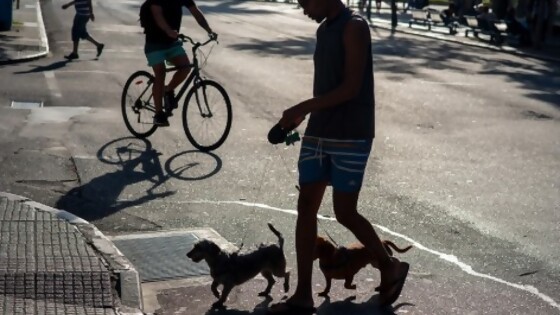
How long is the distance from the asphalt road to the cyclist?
81 cm

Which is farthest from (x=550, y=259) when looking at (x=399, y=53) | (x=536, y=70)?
(x=399, y=53)

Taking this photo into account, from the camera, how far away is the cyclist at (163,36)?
11.6 m

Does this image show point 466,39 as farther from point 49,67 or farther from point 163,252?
point 163,252

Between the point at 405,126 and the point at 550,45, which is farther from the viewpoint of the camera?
the point at 550,45

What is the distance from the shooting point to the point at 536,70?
1032 inches

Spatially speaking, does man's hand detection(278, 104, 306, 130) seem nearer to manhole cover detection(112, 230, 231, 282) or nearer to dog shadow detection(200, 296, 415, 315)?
dog shadow detection(200, 296, 415, 315)

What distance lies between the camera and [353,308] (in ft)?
21.3

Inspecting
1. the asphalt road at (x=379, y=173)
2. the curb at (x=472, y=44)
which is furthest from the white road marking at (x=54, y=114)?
the curb at (x=472, y=44)

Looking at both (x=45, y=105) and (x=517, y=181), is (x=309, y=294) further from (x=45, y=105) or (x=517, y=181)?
(x=45, y=105)

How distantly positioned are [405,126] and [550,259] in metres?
6.81

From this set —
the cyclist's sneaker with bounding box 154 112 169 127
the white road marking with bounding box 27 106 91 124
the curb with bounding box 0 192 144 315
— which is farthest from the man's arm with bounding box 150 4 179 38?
the curb with bounding box 0 192 144 315

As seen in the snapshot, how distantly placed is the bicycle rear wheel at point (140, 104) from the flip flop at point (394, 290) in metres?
6.42

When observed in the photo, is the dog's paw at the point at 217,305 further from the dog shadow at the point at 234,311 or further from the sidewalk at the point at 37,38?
the sidewalk at the point at 37,38

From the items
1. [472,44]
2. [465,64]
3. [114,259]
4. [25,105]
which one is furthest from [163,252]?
[472,44]
